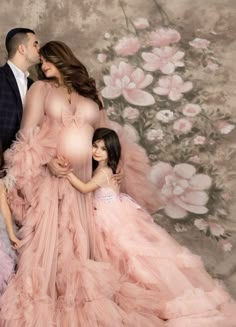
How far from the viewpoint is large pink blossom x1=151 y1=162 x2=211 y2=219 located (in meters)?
2.29

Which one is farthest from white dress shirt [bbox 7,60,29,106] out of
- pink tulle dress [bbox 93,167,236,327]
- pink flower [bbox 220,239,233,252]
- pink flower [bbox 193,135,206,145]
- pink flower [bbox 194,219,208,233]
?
pink flower [bbox 220,239,233,252]

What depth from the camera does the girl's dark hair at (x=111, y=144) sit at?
1.84m

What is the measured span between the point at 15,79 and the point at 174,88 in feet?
2.43

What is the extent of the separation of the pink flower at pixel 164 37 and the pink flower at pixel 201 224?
749 mm

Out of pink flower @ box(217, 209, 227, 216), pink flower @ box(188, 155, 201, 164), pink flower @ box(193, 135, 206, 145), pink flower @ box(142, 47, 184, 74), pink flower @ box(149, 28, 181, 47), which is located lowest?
pink flower @ box(217, 209, 227, 216)

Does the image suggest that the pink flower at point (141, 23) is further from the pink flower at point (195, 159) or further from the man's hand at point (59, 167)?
the man's hand at point (59, 167)

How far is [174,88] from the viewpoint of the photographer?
2.34 m

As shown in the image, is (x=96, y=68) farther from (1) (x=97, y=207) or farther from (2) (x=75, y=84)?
(1) (x=97, y=207)

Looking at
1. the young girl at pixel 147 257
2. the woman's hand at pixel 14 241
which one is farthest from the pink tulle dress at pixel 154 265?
Answer: the woman's hand at pixel 14 241

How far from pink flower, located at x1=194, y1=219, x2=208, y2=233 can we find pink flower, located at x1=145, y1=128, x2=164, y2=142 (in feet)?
1.23

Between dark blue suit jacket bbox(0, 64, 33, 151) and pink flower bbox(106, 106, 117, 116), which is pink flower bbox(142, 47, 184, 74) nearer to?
pink flower bbox(106, 106, 117, 116)

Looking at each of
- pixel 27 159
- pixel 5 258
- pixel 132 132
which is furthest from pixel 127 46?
pixel 5 258

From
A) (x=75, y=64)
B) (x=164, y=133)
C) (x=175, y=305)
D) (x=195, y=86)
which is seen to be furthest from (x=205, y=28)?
(x=175, y=305)

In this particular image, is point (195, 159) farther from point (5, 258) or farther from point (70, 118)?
point (5, 258)
